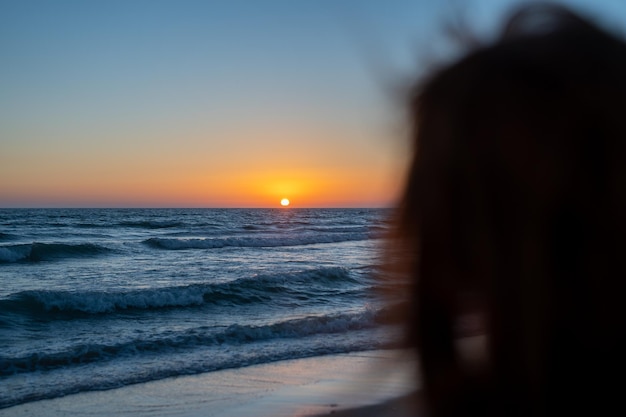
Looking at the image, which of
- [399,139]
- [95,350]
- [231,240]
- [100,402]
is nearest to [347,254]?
[231,240]

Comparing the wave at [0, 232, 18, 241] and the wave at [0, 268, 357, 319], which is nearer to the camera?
the wave at [0, 268, 357, 319]

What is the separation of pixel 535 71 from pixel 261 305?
14849mm

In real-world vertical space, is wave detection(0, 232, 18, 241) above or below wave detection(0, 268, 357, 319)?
above

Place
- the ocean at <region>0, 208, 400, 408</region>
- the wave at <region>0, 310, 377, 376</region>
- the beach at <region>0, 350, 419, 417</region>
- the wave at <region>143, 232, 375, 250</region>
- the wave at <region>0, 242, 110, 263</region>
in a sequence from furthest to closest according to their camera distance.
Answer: the wave at <region>143, 232, 375, 250</region> < the wave at <region>0, 242, 110, 263</region> < the wave at <region>0, 310, 377, 376</region> < the ocean at <region>0, 208, 400, 408</region> < the beach at <region>0, 350, 419, 417</region>

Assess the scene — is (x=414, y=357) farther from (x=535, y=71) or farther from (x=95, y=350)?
(x=95, y=350)

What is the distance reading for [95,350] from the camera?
33.3ft

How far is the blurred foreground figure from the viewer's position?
0.66 metres

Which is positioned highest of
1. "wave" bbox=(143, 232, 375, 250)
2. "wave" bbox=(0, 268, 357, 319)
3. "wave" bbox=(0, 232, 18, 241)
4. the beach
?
"wave" bbox=(0, 232, 18, 241)

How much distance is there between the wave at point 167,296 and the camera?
14117 mm

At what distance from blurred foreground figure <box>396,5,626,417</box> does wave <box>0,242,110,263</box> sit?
25.8m

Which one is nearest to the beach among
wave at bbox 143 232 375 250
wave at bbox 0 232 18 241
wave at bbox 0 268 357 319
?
wave at bbox 0 268 357 319

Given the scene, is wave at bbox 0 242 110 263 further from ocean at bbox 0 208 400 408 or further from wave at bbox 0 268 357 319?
wave at bbox 0 268 357 319

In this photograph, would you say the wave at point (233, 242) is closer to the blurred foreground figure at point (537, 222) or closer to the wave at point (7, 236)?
the wave at point (7, 236)

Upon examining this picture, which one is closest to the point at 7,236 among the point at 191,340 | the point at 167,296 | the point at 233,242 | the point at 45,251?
the point at 45,251
